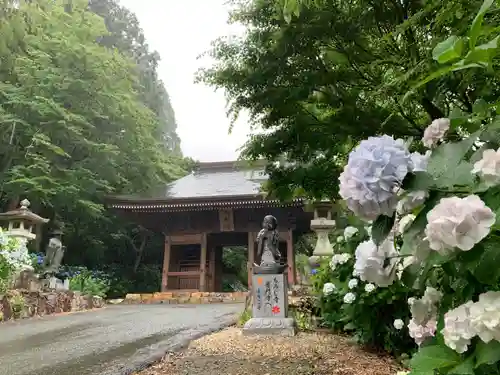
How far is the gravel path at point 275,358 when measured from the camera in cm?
331

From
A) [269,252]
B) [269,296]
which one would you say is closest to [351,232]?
[269,296]

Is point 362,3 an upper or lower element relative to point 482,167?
upper

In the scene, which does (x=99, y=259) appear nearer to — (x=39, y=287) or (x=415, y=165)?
(x=39, y=287)

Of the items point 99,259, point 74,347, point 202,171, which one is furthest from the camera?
point 202,171

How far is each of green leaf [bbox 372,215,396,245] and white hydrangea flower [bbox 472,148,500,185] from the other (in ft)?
0.72

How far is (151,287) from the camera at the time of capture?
56.7 ft

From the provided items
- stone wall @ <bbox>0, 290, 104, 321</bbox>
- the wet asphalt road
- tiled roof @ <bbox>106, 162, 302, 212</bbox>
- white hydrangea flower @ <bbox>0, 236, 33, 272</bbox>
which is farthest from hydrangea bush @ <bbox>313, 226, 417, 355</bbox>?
tiled roof @ <bbox>106, 162, 302, 212</bbox>

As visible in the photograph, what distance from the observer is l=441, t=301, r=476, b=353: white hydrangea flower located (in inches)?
38.9

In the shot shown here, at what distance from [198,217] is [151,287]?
397 centimetres

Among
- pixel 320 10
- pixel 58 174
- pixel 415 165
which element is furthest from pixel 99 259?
pixel 415 165

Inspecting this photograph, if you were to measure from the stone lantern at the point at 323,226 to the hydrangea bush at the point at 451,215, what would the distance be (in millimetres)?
7057

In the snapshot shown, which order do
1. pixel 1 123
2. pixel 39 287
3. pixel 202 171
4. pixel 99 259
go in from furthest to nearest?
1. pixel 202 171
2. pixel 99 259
3. pixel 1 123
4. pixel 39 287

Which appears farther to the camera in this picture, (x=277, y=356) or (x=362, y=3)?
(x=277, y=356)

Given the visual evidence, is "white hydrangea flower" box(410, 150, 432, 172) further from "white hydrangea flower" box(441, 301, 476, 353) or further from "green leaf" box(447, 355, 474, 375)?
"green leaf" box(447, 355, 474, 375)
